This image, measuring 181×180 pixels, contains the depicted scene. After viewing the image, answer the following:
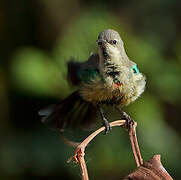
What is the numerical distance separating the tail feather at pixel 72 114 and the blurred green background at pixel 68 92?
321mm

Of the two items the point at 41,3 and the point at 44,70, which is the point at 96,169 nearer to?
the point at 44,70

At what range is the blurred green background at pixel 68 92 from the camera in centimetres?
425

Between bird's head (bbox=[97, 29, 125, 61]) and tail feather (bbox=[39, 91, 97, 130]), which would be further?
tail feather (bbox=[39, 91, 97, 130])

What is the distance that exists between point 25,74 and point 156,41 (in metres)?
1.61

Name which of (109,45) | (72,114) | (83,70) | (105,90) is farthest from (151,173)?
(72,114)

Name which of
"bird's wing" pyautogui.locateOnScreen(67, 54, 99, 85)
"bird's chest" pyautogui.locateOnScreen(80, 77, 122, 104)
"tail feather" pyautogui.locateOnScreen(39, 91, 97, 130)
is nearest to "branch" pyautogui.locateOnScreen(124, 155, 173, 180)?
"bird's chest" pyautogui.locateOnScreen(80, 77, 122, 104)

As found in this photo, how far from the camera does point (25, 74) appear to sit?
14.4 feet

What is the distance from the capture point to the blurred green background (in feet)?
14.0

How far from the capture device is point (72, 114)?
3459mm

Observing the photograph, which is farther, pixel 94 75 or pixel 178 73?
pixel 178 73

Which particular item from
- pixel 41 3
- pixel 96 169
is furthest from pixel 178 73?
pixel 41 3

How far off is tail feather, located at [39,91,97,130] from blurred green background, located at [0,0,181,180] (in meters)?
0.32

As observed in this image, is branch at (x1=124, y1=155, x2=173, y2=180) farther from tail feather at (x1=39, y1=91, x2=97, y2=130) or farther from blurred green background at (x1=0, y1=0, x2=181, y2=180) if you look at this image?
blurred green background at (x1=0, y1=0, x2=181, y2=180)

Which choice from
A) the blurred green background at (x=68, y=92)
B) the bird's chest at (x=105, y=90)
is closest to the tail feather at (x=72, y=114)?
the blurred green background at (x=68, y=92)
